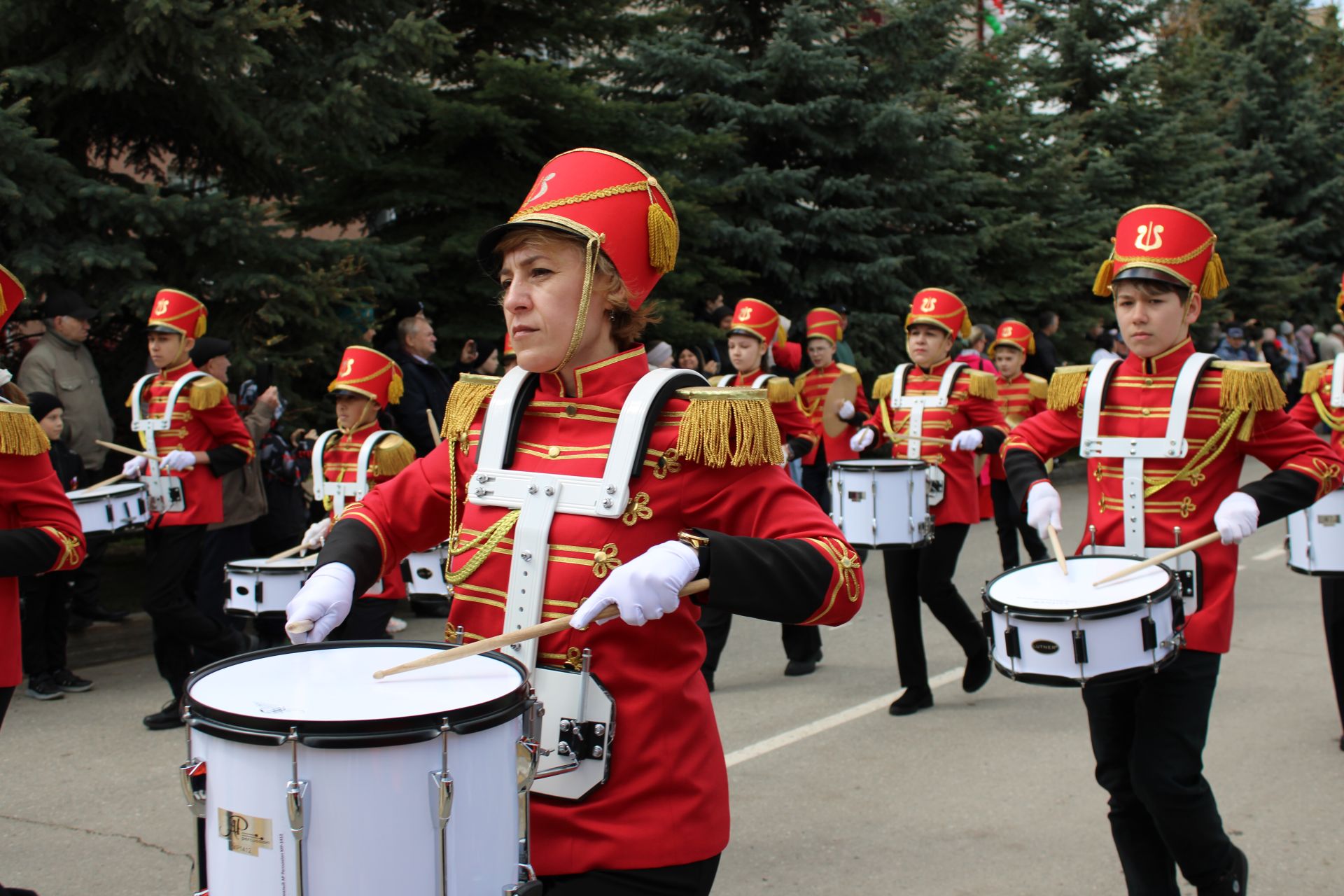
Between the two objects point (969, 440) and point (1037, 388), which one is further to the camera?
point (1037, 388)

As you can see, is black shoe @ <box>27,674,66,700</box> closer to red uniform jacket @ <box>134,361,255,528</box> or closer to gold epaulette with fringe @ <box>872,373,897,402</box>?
red uniform jacket @ <box>134,361,255,528</box>

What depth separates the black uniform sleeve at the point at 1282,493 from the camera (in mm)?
4215

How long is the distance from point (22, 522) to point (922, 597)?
15.1ft

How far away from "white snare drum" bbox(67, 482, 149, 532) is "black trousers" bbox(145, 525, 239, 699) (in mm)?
217

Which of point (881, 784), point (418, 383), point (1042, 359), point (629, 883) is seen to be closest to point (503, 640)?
point (629, 883)

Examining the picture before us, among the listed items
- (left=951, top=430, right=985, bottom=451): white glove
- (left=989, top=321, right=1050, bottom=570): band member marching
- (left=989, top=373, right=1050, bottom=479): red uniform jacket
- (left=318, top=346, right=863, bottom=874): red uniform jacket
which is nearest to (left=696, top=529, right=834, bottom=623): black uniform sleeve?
(left=318, top=346, right=863, bottom=874): red uniform jacket

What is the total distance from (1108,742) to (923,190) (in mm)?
14129

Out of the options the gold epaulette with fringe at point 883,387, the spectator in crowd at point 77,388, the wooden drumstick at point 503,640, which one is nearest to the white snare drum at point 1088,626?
the wooden drumstick at point 503,640

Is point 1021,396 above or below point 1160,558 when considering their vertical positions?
above

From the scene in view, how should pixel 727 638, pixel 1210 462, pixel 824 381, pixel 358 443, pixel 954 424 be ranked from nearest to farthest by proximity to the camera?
pixel 1210 462, pixel 358 443, pixel 954 424, pixel 727 638, pixel 824 381

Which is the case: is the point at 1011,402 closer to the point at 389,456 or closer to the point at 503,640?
the point at 389,456

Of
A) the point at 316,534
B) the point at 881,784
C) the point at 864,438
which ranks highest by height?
the point at 864,438

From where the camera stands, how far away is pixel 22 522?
4102 millimetres

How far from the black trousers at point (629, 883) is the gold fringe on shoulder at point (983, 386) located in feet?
18.3
